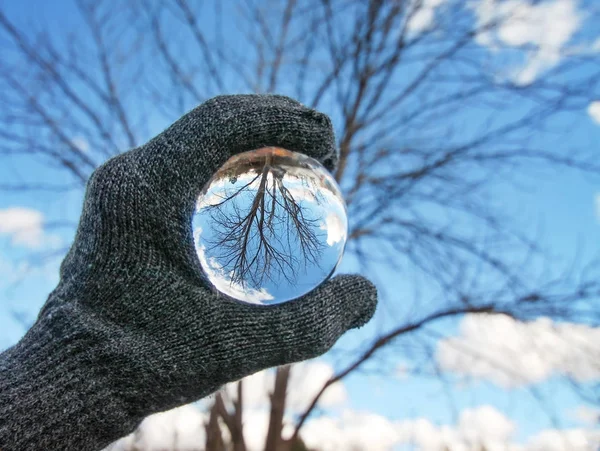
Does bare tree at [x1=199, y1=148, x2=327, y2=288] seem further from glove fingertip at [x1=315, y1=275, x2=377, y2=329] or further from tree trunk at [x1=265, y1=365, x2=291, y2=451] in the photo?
tree trunk at [x1=265, y1=365, x2=291, y2=451]

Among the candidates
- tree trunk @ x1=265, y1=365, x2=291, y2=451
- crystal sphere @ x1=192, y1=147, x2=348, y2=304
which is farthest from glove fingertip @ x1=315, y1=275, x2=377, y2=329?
tree trunk @ x1=265, y1=365, x2=291, y2=451

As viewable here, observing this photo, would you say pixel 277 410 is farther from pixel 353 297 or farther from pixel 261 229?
pixel 261 229

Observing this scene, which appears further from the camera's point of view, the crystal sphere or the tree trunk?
the tree trunk

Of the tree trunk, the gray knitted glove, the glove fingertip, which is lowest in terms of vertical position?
the tree trunk

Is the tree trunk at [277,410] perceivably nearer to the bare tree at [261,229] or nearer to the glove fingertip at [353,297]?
the glove fingertip at [353,297]

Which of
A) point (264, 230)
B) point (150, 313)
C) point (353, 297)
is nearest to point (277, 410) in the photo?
point (353, 297)
